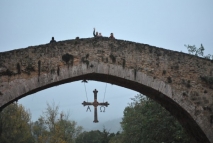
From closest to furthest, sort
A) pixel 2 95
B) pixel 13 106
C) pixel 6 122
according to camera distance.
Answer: pixel 2 95
pixel 6 122
pixel 13 106

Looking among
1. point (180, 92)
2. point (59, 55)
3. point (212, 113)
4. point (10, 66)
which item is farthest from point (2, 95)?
point (212, 113)

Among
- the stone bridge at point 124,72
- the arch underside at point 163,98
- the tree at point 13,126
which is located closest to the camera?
the stone bridge at point 124,72

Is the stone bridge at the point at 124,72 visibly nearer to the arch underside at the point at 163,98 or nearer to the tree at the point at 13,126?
the arch underside at the point at 163,98

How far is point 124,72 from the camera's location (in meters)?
6.96

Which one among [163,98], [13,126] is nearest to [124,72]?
[163,98]

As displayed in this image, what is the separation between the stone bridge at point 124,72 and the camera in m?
6.36

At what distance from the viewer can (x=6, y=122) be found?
795 inches

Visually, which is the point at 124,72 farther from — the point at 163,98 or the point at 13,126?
the point at 13,126

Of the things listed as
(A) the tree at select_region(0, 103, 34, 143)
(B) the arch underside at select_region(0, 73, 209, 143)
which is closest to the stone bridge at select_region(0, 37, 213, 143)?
(B) the arch underside at select_region(0, 73, 209, 143)

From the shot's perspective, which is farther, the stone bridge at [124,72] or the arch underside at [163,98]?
the arch underside at [163,98]

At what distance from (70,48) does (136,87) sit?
7.52ft

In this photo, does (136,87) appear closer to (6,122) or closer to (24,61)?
(24,61)

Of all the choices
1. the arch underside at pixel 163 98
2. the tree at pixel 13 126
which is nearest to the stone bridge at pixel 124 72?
the arch underside at pixel 163 98

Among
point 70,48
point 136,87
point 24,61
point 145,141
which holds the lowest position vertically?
point 145,141
